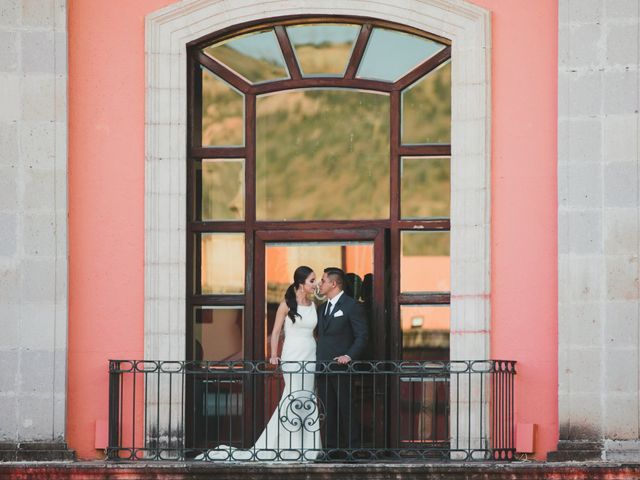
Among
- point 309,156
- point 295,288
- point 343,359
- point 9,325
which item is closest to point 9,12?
point 9,325

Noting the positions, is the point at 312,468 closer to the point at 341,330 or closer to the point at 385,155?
the point at 341,330

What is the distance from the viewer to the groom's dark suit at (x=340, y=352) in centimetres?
1507

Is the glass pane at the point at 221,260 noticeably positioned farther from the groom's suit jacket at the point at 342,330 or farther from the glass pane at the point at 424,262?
the glass pane at the point at 424,262

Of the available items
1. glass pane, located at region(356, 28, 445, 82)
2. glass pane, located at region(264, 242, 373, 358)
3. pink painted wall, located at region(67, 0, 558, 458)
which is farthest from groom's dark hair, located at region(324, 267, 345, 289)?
glass pane, located at region(356, 28, 445, 82)

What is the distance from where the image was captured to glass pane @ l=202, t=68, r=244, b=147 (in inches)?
620

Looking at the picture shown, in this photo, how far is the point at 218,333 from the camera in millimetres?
15703

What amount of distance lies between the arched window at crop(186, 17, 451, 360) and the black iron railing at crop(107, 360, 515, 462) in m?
0.34

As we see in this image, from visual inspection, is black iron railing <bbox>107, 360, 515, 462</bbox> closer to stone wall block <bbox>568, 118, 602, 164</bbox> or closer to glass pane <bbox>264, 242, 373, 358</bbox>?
glass pane <bbox>264, 242, 373, 358</bbox>

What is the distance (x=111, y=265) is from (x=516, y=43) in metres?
4.50

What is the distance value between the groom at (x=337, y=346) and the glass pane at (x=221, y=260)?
3.42 ft

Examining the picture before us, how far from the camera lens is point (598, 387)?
14789mm

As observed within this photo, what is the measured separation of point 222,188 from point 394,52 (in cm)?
219

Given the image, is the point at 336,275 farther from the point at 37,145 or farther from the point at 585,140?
the point at 37,145

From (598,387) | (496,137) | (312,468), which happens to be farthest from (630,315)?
(312,468)
